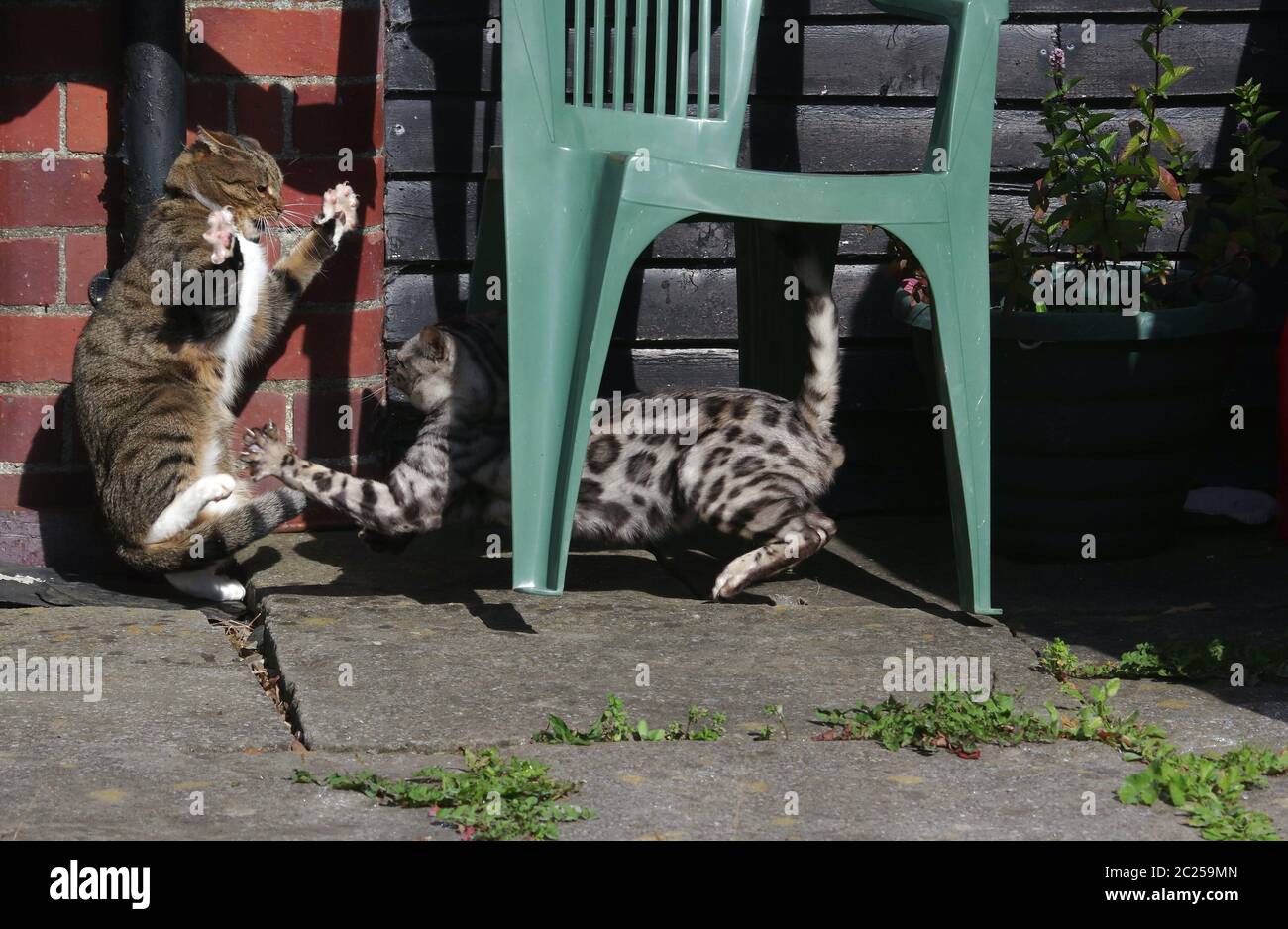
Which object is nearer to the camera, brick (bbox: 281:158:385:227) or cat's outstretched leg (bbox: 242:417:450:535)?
cat's outstretched leg (bbox: 242:417:450:535)

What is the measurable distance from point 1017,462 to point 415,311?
1708 millimetres

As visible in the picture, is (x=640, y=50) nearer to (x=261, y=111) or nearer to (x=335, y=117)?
(x=335, y=117)

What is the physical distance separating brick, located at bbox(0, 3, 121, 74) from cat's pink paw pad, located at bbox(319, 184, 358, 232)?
613mm

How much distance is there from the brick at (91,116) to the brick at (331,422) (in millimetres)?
826

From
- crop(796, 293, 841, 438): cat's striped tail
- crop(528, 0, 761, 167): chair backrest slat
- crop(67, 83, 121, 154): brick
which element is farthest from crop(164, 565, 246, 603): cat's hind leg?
crop(796, 293, 841, 438): cat's striped tail

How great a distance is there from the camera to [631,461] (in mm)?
3986

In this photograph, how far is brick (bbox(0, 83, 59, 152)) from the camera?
3932 millimetres

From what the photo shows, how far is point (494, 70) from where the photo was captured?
4.36 meters

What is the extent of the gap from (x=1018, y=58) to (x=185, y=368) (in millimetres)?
2437

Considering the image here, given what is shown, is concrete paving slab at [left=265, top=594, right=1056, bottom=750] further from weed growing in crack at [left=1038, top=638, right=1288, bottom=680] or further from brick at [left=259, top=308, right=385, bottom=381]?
brick at [left=259, top=308, right=385, bottom=381]

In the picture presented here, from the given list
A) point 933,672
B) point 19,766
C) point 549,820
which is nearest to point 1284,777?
point 933,672

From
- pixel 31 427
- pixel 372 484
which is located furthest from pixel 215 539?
pixel 31 427

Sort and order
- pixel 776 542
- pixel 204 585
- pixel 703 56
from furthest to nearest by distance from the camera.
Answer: pixel 703 56 → pixel 204 585 → pixel 776 542

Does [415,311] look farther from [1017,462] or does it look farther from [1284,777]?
[1284,777]
